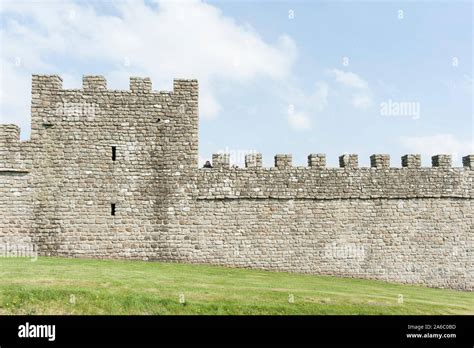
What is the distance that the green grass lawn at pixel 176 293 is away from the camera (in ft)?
31.4

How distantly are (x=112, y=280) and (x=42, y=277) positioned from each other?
1.74 metres

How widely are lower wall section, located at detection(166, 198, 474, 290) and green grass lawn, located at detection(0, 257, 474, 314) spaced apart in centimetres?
182

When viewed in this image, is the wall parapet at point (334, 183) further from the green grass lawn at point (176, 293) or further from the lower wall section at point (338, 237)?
the green grass lawn at point (176, 293)

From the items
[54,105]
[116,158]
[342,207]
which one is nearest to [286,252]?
[342,207]

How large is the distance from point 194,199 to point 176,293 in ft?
20.2

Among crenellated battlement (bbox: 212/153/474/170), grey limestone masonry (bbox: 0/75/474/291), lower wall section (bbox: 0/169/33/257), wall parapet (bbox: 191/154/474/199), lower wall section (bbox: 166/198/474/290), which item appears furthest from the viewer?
crenellated battlement (bbox: 212/153/474/170)

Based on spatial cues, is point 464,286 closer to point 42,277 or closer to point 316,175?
point 316,175

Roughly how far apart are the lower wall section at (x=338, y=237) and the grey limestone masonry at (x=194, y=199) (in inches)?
1.5

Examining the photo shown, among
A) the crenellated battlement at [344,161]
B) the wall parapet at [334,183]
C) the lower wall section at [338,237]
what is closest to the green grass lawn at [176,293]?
the lower wall section at [338,237]

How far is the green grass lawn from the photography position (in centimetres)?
959

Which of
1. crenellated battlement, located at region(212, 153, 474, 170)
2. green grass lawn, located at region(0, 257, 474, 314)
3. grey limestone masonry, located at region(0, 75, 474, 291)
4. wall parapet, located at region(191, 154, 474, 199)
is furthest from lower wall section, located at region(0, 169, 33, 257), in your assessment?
crenellated battlement, located at region(212, 153, 474, 170)

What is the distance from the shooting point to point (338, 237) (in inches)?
668

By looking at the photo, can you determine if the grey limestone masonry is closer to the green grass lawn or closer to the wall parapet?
the wall parapet

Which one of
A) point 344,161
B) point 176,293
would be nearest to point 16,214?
point 176,293
